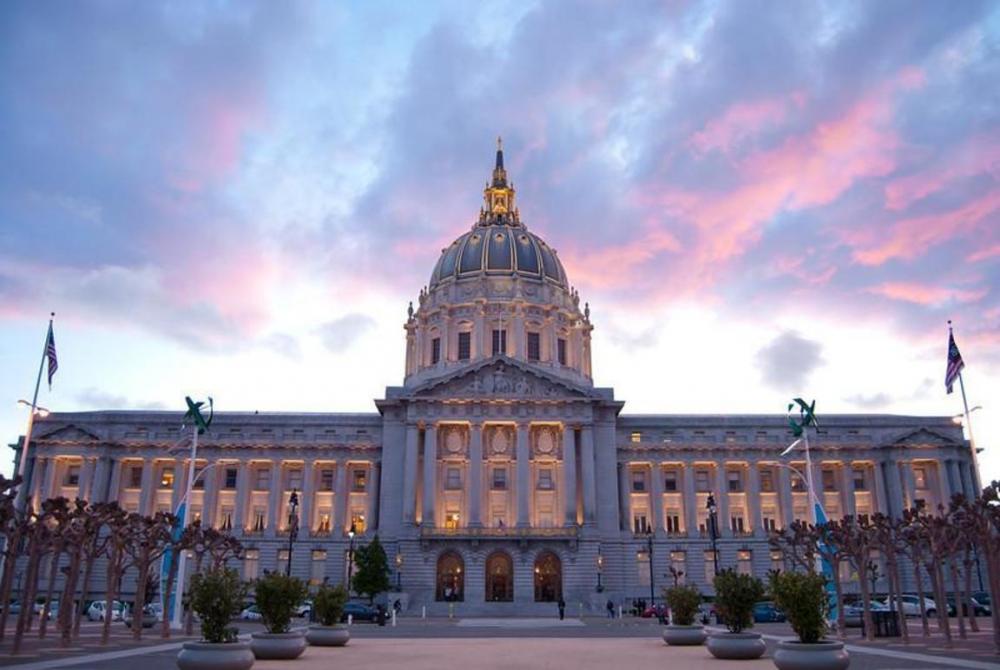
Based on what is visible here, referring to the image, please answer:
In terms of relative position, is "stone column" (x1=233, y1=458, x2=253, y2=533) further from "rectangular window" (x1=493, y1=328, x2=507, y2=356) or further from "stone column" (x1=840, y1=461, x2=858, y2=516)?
"stone column" (x1=840, y1=461, x2=858, y2=516)

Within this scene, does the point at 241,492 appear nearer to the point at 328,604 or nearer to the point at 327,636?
the point at 328,604

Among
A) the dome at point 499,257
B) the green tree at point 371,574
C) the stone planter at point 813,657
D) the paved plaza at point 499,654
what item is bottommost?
the paved plaza at point 499,654

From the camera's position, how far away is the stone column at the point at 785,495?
3538 inches

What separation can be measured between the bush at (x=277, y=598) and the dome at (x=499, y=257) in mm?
83757

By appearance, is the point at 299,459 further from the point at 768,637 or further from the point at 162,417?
the point at 768,637

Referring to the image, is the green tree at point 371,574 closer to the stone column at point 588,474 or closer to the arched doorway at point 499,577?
the arched doorway at point 499,577

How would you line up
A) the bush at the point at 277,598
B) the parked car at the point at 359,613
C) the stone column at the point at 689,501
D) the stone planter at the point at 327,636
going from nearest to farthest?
the bush at the point at 277,598, the stone planter at the point at 327,636, the parked car at the point at 359,613, the stone column at the point at 689,501

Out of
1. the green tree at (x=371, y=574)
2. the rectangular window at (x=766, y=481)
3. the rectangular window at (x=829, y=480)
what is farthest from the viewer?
the rectangular window at (x=829, y=480)

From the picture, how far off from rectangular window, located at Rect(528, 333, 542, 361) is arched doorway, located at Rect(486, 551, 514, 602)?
102 ft

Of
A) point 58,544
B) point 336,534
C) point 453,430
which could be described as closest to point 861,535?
point 58,544

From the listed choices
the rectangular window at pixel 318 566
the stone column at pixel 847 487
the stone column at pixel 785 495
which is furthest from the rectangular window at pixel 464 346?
the stone column at pixel 847 487

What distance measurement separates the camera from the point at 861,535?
1766 inches

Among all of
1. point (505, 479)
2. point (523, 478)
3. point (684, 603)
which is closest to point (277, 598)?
point (684, 603)

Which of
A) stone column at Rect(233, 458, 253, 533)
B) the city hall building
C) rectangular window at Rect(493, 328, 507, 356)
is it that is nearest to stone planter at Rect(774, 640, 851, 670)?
the city hall building
